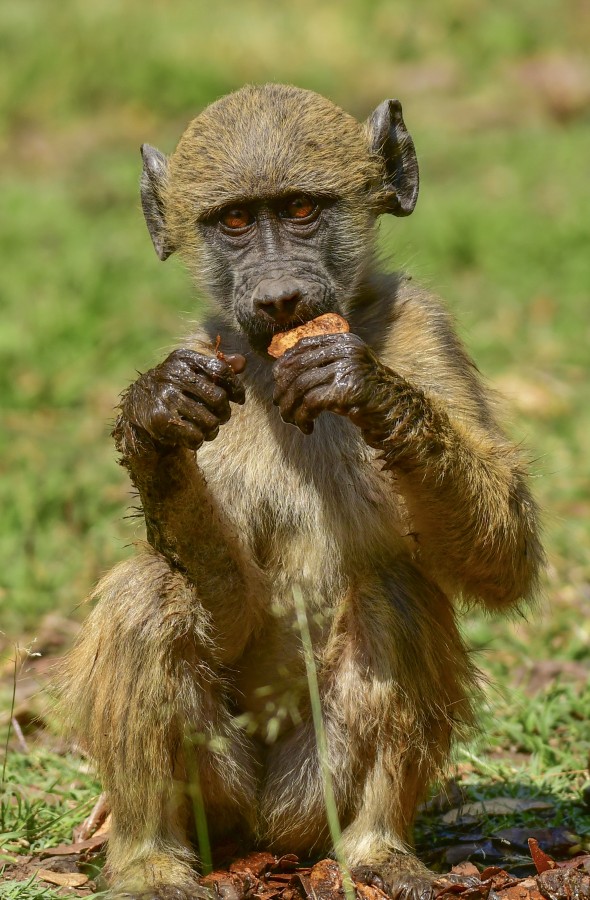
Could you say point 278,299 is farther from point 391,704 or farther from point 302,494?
point 391,704

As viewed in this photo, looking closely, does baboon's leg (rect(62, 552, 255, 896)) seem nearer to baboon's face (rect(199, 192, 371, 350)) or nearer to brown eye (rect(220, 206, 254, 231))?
baboon's face (rect(199, 192, 371, 350))

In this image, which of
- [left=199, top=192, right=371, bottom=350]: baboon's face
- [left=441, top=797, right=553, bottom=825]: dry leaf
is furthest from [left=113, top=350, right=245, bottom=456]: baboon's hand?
[left=441, top=797, right=553, bottom=825]: dry leaf

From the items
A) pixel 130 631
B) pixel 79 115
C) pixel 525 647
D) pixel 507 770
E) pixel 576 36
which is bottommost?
pixel 507 770

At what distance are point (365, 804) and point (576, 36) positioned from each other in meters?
17.8

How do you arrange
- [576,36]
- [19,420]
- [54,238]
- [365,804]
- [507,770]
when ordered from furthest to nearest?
[576,36] < [54,238] < [19,420] < [507,770] < [365,804]

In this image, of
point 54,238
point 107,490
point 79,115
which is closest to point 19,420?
point 107,490

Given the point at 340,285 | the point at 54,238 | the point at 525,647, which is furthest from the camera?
the point at 54,238

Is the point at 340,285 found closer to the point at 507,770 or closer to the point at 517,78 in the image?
the point at 507,770

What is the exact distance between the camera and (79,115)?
16.5 meters

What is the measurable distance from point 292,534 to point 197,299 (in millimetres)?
1191

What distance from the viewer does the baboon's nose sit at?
421 centimetres

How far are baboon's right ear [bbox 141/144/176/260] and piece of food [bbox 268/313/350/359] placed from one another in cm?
101

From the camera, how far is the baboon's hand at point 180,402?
402 centimetres

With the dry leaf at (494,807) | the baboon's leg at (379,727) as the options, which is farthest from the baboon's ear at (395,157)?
the dry leaf at (494,807)
